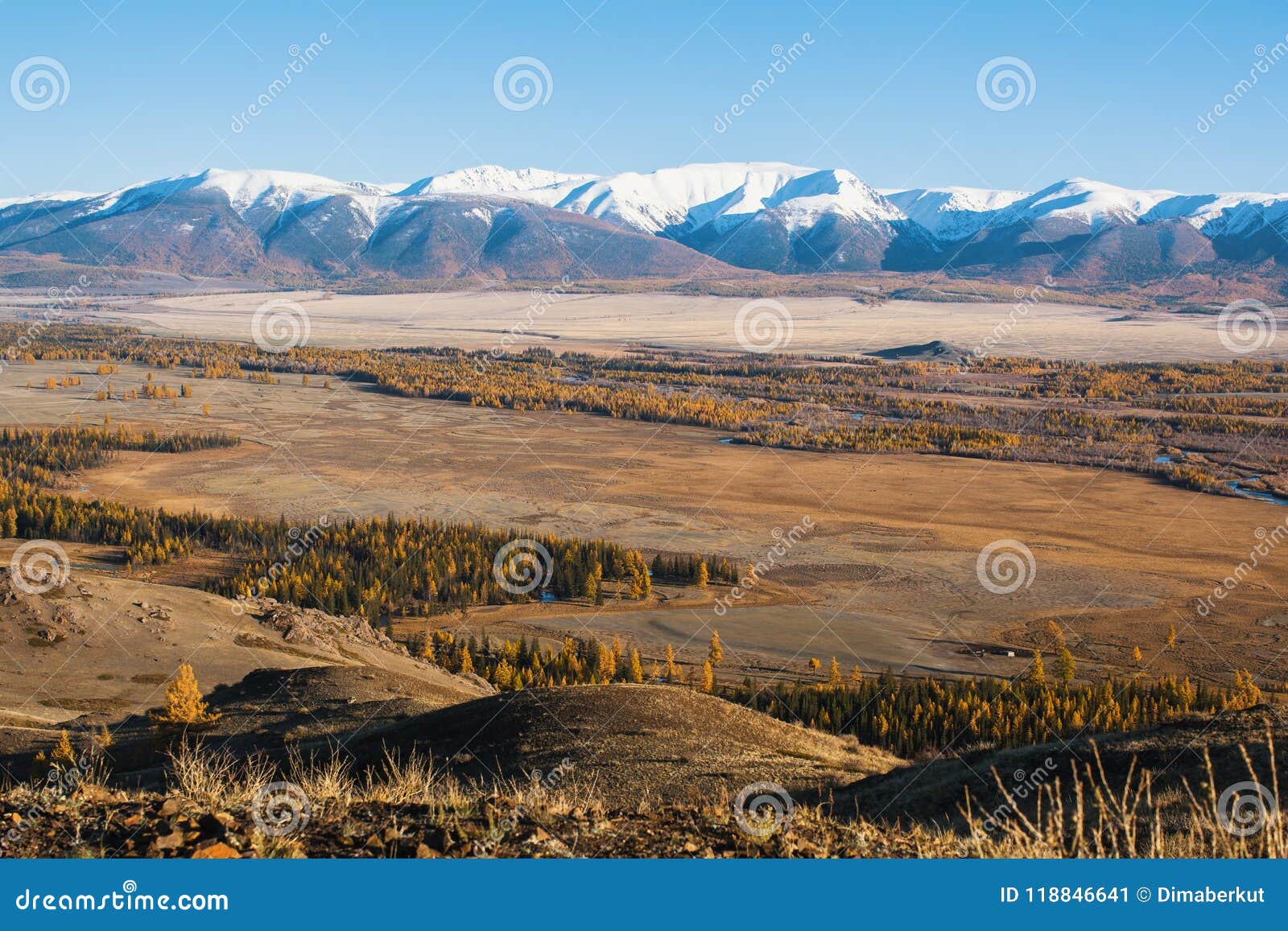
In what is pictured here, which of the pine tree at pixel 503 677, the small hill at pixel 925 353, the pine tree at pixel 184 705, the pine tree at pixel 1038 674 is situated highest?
the small hill at pixel 925 353

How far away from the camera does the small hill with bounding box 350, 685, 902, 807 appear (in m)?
15.4

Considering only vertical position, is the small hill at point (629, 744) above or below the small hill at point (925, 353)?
below

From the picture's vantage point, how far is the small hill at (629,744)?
50.4 feet

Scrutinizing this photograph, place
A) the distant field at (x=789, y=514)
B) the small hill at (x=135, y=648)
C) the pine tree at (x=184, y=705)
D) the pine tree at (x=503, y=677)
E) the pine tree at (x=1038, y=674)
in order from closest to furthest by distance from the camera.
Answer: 1. the pine tree at (x=184, y=705)
2. the small hill at (x=135, y=648)
3. the pine tree at (x=1038, y=674)
4. the pine tree at (x=503, y=677)
5. the distant field at (x=789, y=514)

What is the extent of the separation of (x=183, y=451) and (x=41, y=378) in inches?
1798

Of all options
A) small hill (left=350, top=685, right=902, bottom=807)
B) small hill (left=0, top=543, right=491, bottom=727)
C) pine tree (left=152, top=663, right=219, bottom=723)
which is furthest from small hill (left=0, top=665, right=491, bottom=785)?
small hill (left=350, top=685, right=902, bottom=807)

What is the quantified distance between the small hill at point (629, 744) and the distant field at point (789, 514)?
44.0 feet

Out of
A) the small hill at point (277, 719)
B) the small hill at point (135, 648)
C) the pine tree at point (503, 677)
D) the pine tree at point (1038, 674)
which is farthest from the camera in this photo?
the pine tree at point (503, 677)

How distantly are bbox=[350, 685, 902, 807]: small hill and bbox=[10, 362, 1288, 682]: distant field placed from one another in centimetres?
1340

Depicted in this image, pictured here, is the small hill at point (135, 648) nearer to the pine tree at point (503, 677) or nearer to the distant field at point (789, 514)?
the pine tree at point (503, 677)

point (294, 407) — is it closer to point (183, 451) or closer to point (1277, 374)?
point (183, 451)

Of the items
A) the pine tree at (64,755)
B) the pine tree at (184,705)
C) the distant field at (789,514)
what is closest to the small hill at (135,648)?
the pine tree at (184,705)

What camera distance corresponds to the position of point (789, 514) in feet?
172

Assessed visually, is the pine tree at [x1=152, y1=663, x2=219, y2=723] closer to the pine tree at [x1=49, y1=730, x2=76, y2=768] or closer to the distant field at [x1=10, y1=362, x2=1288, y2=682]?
the pine tree at [x1=49, y1=730, x2=76, y2=768]
